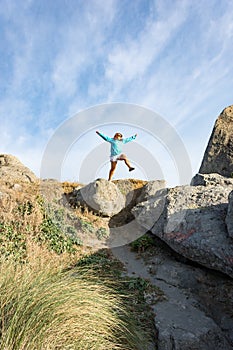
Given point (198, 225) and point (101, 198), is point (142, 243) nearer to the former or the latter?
point (198, 225)

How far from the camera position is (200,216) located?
7238 millimetres

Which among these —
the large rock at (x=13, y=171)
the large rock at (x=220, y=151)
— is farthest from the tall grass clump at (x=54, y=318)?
the large rock at (x=220, y=151)

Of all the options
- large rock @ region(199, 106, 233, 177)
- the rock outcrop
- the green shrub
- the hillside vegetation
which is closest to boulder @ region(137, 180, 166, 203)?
large rock @ region(199, 106, 233, 177)

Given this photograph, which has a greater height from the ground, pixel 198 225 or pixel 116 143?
pixel 116 143

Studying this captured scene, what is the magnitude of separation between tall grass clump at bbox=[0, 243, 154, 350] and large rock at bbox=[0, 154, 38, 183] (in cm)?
756

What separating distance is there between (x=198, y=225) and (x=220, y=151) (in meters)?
6.08

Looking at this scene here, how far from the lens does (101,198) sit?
11.1 m

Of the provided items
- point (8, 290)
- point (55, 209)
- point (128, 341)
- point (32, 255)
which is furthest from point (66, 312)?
point (55, 209)

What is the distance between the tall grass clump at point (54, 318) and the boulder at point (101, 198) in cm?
603

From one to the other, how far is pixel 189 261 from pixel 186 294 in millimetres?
1012

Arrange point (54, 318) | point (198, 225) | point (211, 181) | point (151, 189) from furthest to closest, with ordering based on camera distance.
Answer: point (151, 189), point (211, 181), point (198, 225), point (54, 318)

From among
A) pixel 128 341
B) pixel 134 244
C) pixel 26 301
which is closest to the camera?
pixel 26 301

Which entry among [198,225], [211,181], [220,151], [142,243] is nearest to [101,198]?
[142,243]

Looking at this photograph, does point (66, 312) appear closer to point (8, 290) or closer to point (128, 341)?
point (8, 290)
